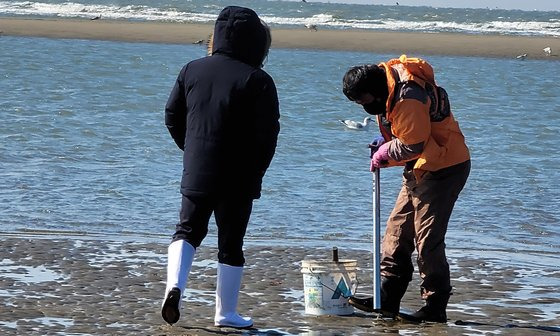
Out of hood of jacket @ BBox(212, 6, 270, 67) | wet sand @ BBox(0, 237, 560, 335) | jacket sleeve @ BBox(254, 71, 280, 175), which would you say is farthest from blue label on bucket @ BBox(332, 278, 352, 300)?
hood of jacket @ BBox(212, 6, 270, 67)

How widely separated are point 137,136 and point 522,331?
10.8 metres

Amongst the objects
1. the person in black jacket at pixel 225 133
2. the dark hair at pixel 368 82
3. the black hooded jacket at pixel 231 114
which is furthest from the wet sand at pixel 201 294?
the dark hair at pixel 368 82

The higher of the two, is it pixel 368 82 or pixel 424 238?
pixel 368 82

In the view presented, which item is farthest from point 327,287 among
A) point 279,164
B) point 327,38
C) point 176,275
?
point 327,38

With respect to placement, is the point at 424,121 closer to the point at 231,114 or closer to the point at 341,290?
the point at 231,114

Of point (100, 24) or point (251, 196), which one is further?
point (100, 24)

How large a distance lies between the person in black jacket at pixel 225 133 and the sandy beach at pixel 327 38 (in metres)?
34.3

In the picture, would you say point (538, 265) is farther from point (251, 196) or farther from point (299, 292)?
point (251, 196)

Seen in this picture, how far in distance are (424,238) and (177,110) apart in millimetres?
1520

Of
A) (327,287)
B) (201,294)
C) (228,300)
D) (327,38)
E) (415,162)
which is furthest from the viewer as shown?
(327,38)

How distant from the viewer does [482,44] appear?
4609cm

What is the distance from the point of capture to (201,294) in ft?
24.6

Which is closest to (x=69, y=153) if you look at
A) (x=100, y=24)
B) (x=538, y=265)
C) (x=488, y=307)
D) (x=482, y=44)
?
(x=538, y=265)

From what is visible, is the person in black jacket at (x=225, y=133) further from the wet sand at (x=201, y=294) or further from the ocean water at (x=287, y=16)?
the ocean water at (x=287, y=16)
